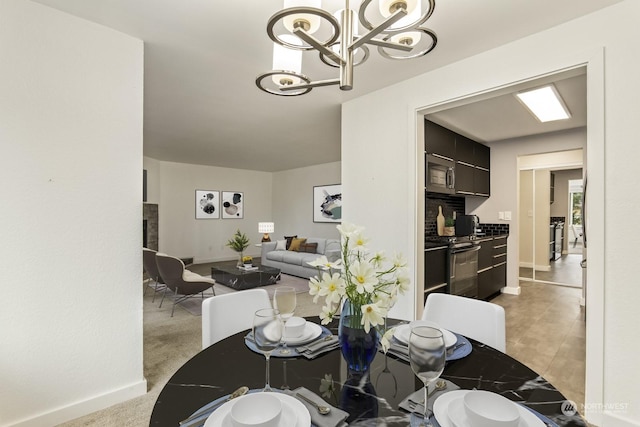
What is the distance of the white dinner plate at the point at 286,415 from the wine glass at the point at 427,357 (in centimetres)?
29

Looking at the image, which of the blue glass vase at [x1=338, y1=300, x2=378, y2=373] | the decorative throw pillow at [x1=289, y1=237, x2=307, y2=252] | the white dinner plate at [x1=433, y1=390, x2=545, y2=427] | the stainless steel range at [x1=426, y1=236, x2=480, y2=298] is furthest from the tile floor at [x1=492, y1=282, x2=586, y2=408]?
the decorative throw pillow at [x1=289, y1=237, x2=307, y2=252]

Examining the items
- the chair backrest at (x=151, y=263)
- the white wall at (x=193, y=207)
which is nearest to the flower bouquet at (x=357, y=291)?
the chair backrest at (x=151, y=263)

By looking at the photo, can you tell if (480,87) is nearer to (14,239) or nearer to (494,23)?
(494,23)

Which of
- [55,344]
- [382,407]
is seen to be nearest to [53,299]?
[55,344]

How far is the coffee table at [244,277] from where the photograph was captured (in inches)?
199

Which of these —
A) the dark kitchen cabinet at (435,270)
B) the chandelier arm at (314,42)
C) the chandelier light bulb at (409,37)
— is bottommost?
the dark kitchen cabinet at (435,270)

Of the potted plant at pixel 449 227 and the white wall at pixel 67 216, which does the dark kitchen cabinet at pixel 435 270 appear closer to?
the potted plant at pixel 449 227

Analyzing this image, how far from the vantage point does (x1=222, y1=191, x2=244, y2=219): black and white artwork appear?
26.8ft

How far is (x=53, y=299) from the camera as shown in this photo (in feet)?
5.93

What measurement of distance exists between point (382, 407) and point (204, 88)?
10.1 feet

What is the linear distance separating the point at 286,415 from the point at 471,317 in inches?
44.2

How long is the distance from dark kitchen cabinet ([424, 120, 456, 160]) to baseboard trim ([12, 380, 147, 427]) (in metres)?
3.45

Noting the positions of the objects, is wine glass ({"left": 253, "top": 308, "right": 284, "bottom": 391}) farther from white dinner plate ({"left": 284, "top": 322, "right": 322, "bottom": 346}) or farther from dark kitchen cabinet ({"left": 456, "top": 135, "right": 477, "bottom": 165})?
dark kitchen cabinet ({"left": 456, "top": 135, "right": 477, "bottom": 165})

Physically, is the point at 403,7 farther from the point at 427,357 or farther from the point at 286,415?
the point at 286,415
